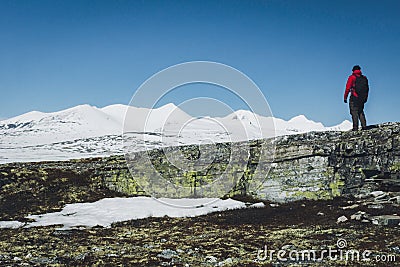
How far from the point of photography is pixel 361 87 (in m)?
18.0

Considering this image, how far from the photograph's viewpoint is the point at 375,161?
16594mm

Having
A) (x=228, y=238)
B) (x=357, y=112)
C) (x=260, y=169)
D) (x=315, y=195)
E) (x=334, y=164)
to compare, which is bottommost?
(x=228, y=238)

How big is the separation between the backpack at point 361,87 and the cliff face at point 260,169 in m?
1.69

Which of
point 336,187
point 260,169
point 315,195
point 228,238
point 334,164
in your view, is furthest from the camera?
point 260,169

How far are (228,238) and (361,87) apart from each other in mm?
10878

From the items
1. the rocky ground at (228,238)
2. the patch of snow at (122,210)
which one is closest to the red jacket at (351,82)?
the rocky ground at (228,238)

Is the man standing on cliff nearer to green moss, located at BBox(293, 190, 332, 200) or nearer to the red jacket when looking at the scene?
the red jacket

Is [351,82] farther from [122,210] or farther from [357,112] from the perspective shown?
[122,210]

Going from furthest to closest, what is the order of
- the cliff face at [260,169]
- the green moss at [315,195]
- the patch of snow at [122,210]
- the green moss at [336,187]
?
the green moss at [315,195]
the green moss at [336,187]
the cliff face at [260,169]
the patch of snow at [122,210]

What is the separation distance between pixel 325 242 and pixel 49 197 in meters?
16.7

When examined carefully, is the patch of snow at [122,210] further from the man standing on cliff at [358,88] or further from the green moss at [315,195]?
the man standing on cliff at [358,88]

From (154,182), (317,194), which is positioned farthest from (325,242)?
(154,182)

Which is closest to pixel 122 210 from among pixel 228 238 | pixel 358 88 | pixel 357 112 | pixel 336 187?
pixel 228 238

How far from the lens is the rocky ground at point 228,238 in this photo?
9422 mm
